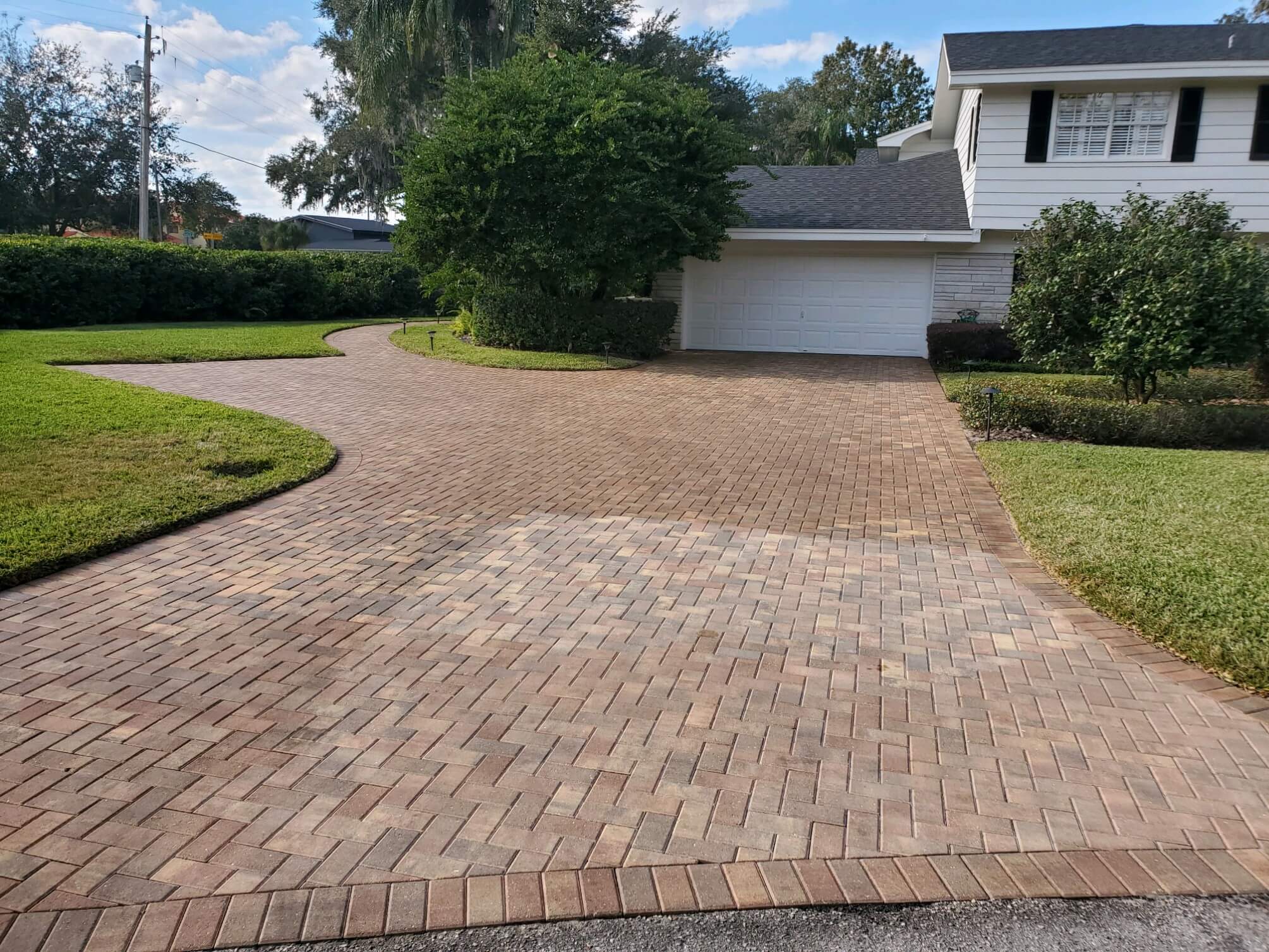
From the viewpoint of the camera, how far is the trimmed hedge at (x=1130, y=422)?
10.9m

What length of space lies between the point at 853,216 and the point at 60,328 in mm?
18075

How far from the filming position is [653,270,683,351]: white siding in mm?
21359

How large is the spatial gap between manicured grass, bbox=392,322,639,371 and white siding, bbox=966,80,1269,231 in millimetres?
7788

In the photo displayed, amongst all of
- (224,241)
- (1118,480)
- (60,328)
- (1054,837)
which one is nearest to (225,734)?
(1054,837)

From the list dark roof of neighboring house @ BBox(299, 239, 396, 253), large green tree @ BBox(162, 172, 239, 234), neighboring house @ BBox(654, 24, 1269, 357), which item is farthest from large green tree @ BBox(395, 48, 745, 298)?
large green tree @ BBox(162, 172, 239, 234)

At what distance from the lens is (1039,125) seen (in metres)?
17.5

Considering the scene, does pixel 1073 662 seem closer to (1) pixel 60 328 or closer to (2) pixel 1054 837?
(2) pixel 1054 837

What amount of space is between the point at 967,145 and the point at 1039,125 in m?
2.99

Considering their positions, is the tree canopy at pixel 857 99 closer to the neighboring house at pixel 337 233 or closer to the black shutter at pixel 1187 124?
the neighboring house at pixel 337 233

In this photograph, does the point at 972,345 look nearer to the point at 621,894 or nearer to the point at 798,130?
the point at 621,894

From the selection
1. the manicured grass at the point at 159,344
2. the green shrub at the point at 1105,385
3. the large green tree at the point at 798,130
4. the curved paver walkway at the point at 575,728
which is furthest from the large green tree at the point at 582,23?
the curved paver walkway at the point at 575,728

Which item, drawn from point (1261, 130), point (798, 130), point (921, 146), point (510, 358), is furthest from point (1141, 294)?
point (798, 130)

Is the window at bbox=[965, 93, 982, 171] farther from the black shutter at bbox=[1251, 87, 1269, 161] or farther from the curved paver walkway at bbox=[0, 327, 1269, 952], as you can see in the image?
the curved paver walkway at bbox=[0, 327, 1269, 952]

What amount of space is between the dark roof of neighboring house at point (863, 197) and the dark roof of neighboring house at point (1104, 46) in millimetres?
3012
